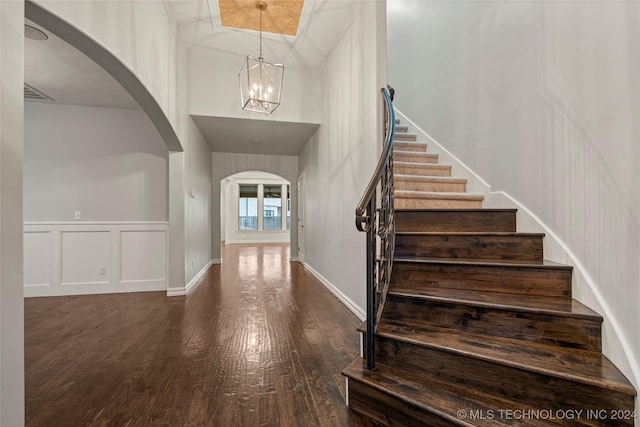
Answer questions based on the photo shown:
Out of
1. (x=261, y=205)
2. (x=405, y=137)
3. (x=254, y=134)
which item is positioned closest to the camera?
(x=405, y=137)

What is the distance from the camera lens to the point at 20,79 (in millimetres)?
1206

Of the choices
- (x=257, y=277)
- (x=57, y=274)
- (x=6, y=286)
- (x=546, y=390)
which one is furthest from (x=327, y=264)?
(x=57, y=274)

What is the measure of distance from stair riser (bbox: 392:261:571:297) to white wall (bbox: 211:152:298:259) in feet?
17.4

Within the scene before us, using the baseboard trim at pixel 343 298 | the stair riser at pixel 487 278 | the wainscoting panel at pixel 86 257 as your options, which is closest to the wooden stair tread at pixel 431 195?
the stair riser at pixel 487 278

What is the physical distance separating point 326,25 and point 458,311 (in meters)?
3.69

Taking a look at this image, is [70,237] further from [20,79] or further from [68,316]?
[20,79]

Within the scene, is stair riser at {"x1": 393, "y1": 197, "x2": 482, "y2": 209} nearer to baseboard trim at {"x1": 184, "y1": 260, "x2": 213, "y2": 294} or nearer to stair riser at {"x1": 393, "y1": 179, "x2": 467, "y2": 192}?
stair riser at {"x1": 393, "y1": 179, "x2": 467, "y2": 192}

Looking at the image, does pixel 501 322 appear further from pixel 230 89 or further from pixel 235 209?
pixel 235 209

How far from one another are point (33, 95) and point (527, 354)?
585 centimetres

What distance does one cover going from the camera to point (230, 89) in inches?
178

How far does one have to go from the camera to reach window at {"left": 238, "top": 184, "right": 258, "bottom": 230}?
38.4 ft

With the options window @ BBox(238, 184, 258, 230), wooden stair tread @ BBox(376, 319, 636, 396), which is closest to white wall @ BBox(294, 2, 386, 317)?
wooden stair tread @ BBox(376, 319, 636, 396)

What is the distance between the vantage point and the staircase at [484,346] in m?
1.21

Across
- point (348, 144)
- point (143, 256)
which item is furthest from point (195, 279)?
point (348, 144)
